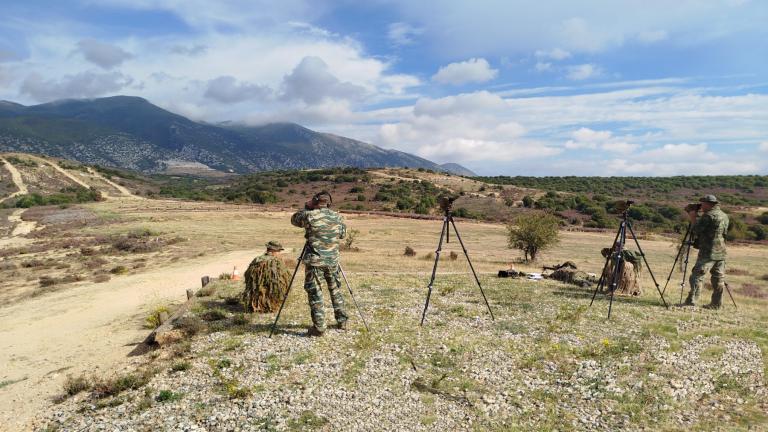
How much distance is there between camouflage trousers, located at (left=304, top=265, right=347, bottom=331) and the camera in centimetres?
1073

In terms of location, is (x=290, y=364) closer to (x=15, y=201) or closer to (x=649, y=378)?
(x=649, y=378)

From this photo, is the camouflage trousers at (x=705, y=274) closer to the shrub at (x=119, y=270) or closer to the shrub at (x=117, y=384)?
the shrub at (x=117, y=384)

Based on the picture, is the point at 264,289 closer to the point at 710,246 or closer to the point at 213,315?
the point at 213,315

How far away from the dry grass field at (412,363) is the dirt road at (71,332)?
0.25ft

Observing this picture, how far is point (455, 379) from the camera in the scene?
884 cm

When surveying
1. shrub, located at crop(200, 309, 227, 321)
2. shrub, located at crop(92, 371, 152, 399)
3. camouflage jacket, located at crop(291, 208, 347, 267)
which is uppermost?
camouflage jacket, located at crop(291, 208, 347, 267)

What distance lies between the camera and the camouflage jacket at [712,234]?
44.8ft

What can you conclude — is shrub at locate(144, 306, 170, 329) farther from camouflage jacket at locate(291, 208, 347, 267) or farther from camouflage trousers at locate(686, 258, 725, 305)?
camouflage trousers at locate(686, 258, 725, 305)

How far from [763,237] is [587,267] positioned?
3395cm

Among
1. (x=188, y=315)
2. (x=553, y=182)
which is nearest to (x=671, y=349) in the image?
(x=188, y=315)

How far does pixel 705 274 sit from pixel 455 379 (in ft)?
33.5

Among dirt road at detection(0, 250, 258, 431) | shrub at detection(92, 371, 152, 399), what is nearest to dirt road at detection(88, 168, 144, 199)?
dirt road at detection(0, 250, 258, 431)

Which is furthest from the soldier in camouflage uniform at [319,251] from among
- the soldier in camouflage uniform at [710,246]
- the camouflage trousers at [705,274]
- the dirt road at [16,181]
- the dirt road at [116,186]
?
the dirt road at [116,186]

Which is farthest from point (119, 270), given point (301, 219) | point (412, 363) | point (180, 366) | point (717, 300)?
point (717, 300)
